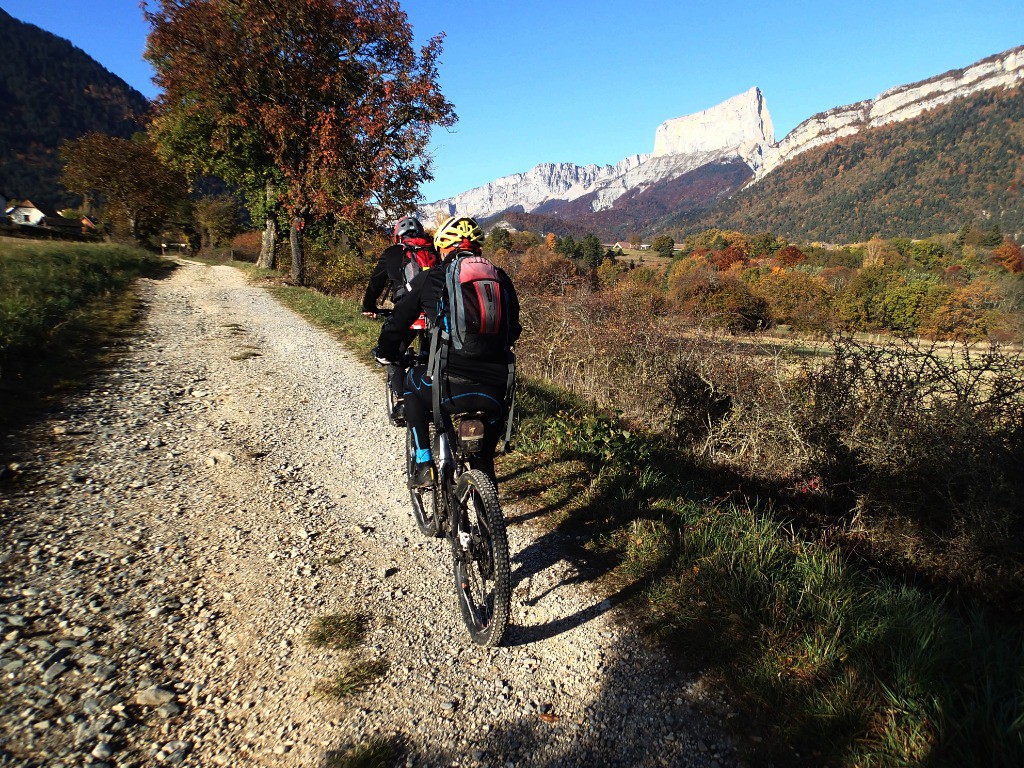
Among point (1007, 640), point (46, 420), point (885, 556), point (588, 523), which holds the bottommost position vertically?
point (885, 556)

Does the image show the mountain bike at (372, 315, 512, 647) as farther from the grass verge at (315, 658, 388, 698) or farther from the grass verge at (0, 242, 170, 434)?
the grass verge at (0, 242, 170, 434)

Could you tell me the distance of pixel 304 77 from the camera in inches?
698

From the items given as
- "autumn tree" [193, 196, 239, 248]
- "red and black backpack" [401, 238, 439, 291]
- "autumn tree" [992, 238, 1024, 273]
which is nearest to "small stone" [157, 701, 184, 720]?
"red and black backpack" [401, 238, 439, 291]

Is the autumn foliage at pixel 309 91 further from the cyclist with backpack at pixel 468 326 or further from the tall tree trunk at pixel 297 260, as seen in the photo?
the cyclist with backpack at pixel 468 326

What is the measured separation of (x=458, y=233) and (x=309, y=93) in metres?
19.1

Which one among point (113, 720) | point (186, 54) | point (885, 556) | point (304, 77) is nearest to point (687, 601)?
point (113, 720)

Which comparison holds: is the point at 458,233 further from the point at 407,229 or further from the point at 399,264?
the point at 407,229

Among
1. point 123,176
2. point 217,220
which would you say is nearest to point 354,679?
point 123,176

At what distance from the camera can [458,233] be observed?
3225 mm

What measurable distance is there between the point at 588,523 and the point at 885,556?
3849 millimetres

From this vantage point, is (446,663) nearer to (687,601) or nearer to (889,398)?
(687,601)

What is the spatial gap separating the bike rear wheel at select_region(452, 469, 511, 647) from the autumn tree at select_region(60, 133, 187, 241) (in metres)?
47.6

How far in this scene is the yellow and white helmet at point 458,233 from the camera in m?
3.21

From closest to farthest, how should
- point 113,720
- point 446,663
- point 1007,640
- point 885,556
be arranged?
point 113,720 → point 1007,640 → point 446,663 → point 885,556
